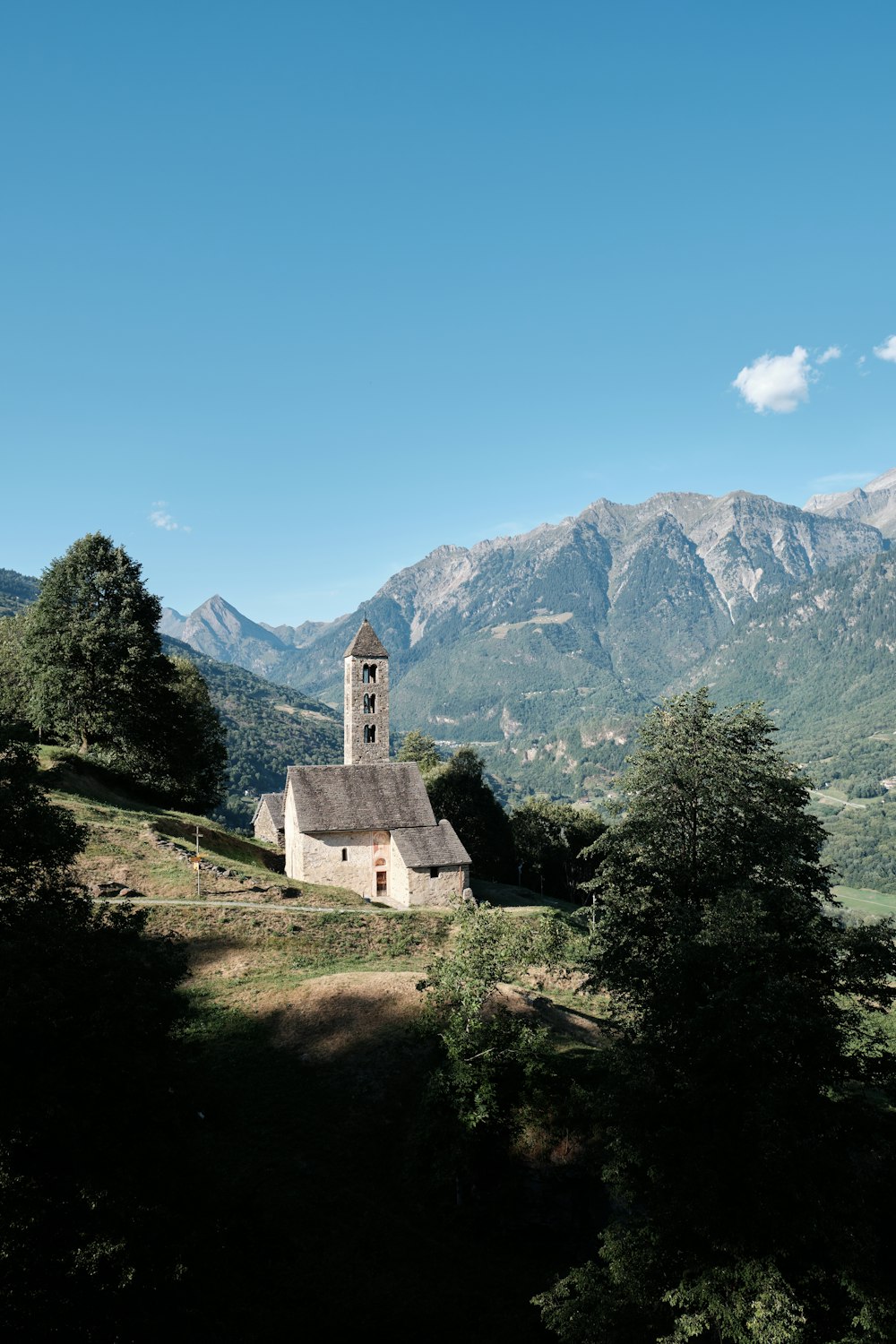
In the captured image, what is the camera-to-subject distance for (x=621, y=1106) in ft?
63.8

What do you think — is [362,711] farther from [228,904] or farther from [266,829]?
[266,829]

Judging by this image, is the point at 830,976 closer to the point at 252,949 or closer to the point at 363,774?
the point at 252,949

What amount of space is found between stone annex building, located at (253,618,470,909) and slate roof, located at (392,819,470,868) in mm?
59

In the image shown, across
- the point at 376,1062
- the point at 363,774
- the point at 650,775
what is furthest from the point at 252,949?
the point at 363,774

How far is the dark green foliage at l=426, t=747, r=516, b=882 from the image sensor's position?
264ft

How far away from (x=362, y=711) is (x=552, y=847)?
120 ft

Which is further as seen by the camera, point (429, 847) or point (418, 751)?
point (418, 751)

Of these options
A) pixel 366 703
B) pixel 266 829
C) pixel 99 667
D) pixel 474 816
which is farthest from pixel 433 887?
pixel 266 829

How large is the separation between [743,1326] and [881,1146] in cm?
510

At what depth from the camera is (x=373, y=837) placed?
55.2 meters

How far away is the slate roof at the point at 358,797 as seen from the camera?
2137 inches

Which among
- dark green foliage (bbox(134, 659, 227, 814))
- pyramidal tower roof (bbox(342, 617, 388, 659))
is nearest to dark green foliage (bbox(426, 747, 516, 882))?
pyramidal tower roof (bbox(342, 617, 388, 659))

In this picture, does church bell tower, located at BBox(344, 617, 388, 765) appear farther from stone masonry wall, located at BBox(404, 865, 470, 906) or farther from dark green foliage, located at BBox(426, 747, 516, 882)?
stone masonry wall, located at BBox(404, 865, 470, 906)

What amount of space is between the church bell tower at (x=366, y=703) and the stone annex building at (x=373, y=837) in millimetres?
10118
